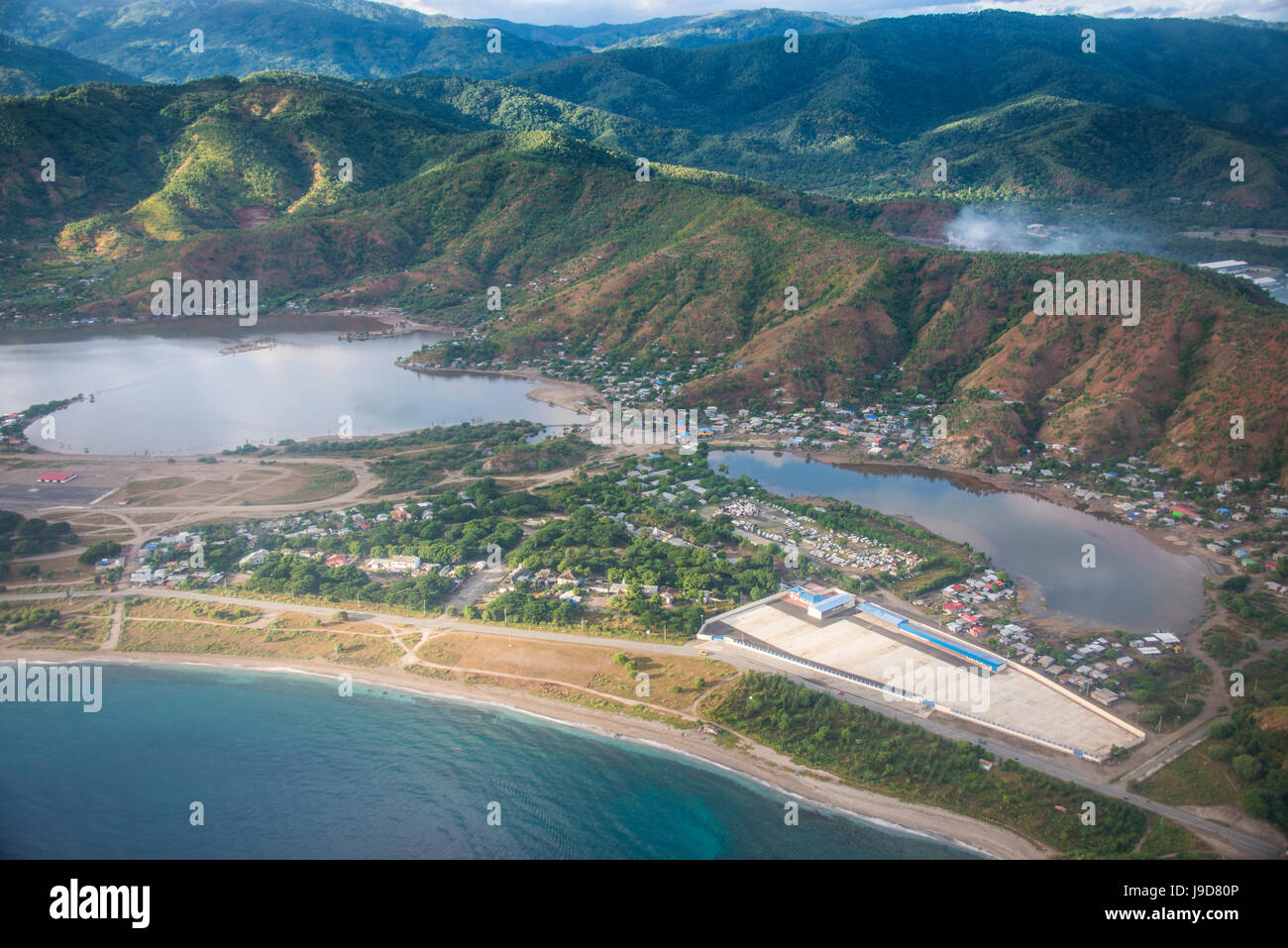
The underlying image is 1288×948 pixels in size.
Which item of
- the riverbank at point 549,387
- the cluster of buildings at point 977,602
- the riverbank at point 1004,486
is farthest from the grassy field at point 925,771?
the riverbank at point 549,387

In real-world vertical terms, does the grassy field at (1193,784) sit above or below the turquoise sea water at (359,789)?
above

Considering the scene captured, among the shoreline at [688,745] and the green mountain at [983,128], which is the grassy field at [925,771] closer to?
the shoreline at [688,745]

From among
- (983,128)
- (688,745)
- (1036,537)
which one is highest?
(983,128)

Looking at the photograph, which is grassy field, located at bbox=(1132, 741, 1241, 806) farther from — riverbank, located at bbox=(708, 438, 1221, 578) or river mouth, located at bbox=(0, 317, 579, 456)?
river mouth, located at bbox=(0, 317, 579, 456)

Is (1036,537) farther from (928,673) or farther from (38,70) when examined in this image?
(38,70)

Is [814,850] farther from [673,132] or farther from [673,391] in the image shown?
[673,132]

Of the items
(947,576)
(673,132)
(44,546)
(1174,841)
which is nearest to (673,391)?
(947,576)

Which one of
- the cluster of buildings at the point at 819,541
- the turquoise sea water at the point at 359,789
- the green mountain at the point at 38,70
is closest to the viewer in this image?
the turquoise sea water at the point at 359,789

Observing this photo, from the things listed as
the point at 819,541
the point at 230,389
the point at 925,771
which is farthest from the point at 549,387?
the point at 925,771
